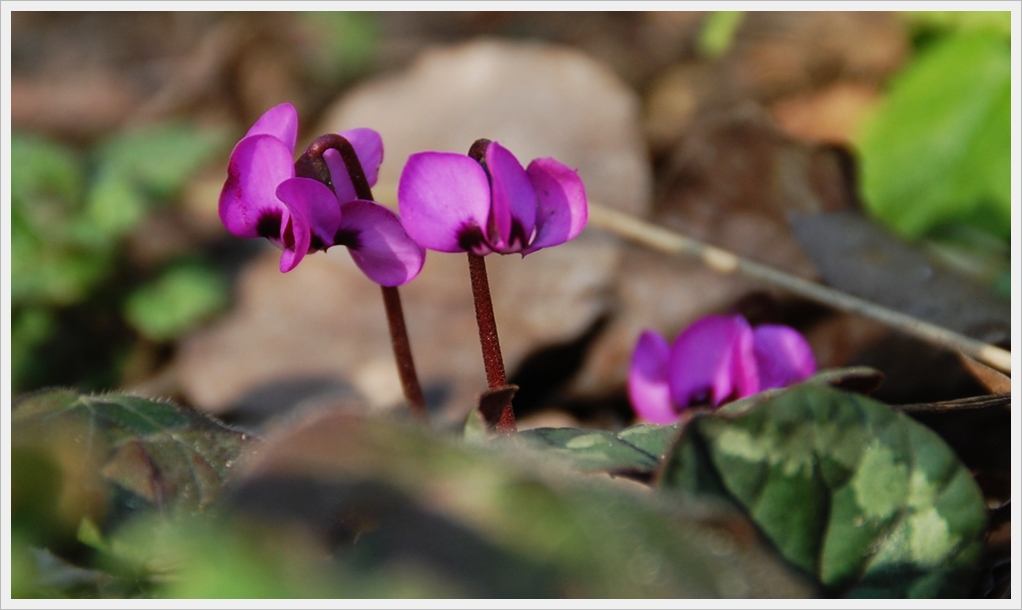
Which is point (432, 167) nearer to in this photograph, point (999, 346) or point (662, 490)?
point (662, 490)

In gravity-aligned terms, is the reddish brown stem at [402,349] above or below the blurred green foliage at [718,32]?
below

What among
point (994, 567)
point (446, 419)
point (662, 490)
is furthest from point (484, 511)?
point (446, 419)

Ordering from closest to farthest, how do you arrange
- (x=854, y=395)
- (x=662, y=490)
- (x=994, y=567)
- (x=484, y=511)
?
(x=484, y=511) → (x=662, y=490) → (x=854, y=395) → (x=994, y=567)

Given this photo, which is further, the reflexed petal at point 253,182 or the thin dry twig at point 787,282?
the thin dry twig at point 787,282

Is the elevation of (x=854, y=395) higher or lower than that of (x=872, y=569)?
higher

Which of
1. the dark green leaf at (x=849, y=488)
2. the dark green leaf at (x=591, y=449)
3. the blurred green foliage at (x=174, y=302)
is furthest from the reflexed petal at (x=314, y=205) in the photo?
the blurred green foliage at (x=174, y=302)

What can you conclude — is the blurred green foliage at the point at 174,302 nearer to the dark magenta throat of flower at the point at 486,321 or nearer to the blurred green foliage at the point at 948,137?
the dark magenta throat of flower at the point at 486,321

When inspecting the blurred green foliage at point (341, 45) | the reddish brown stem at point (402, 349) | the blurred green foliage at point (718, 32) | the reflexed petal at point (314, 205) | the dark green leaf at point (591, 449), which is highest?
the blurred green foliage at point (341, 45)

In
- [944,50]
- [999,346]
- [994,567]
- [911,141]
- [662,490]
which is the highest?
[944,50]
